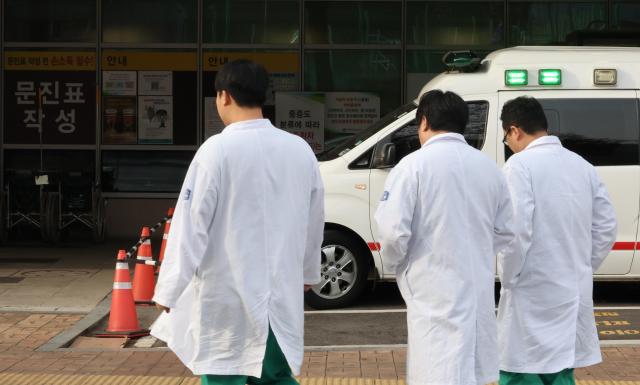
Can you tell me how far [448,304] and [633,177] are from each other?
19.0 feet

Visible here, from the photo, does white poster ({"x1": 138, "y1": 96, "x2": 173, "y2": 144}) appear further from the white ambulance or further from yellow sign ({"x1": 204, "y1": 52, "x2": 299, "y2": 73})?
the white ambulance

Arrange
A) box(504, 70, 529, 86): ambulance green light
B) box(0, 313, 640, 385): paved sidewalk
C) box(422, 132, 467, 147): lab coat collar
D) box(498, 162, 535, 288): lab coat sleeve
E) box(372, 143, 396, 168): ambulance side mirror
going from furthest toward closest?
box(504, 70, 529, 86): ambulance green light
box(372, 143, 396, 168): ambulance side mirror
box(0, 313, 640, 385): paved sidewalk
box(498, 162, 535, 288): lab coat sleeve
box(422, 132, 467, 147): lab coat collar

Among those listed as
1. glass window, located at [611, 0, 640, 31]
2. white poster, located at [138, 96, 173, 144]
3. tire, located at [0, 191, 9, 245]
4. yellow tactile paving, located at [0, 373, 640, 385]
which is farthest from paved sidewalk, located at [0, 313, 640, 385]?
glass window, located at [611, 0, 640, 31]

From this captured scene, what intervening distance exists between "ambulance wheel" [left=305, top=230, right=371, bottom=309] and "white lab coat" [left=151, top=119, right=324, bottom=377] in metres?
5.62

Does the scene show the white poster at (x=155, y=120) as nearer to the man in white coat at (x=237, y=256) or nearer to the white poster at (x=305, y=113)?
the white poster at (x=305, y=113)

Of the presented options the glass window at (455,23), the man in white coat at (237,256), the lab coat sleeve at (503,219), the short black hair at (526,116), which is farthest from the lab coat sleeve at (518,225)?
the glass window at (455,23)

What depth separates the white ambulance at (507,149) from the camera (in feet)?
32.3

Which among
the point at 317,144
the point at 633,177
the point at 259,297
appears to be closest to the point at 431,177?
the point at 259,297

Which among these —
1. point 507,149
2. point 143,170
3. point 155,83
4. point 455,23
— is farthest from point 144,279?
point 455,23

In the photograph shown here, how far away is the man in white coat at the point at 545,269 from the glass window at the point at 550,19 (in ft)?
38.6

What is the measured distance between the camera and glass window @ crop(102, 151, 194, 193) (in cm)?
1648

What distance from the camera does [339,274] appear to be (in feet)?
33.0

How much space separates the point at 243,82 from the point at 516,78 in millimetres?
5974

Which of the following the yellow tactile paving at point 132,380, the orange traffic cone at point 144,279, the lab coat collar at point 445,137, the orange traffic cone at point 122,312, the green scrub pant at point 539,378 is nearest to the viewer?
the lab coat collar at point 445,137
